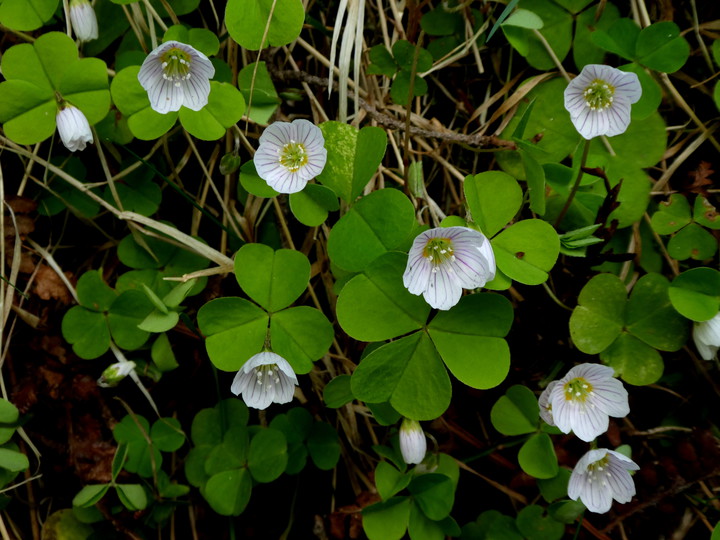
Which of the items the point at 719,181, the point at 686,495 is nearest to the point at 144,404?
the point at 686,495

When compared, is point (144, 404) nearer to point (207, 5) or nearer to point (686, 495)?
point (207, 5)

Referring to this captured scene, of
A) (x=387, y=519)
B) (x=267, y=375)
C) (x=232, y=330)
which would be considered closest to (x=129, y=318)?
(x=232, y=330)

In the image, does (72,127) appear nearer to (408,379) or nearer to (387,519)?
(408,379)

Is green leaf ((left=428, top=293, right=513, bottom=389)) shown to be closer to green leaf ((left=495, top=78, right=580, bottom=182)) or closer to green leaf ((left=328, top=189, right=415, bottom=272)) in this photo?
green leaf ((left=328, top=189, right=415, bottom=272))

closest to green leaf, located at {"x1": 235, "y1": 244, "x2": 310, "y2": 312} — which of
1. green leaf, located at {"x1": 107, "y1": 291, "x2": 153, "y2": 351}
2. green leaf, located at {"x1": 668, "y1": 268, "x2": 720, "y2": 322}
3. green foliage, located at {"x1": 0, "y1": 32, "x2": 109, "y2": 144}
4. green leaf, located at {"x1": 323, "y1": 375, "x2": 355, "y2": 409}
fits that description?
green leaf, located at {"x1": 323, "y1": 375, "x2": 355, "y2": 409}

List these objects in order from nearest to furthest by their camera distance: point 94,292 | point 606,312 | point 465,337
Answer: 1. point 465,337
2. point 606,312
3. point 94,292

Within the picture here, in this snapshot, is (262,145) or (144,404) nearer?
(262,145)

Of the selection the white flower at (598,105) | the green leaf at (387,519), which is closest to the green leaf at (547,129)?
the white flower at (598,105)

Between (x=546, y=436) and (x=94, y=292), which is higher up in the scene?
(x=94, y=292)
